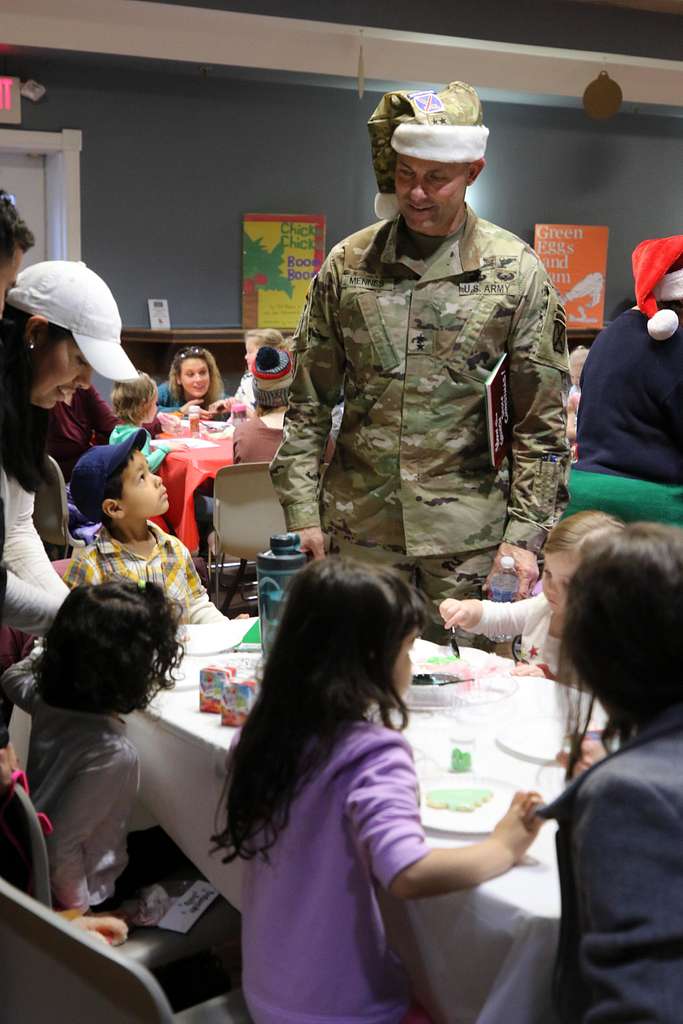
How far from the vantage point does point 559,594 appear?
2.32m

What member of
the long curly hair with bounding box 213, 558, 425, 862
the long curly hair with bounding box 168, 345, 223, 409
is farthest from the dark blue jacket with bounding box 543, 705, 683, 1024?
the long curly hair with bounding box 168, 345, 223, 409

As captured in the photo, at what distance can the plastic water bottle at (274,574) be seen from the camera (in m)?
2.09

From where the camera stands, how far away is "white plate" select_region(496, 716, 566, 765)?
1.77 meters

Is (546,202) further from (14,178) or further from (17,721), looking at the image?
(17,721)

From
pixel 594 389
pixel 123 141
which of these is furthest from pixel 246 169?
pixel 594 389

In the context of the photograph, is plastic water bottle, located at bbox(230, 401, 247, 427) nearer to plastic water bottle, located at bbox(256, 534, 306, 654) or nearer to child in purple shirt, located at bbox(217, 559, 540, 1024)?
plastic water bottle, located at bbox(256, 534, 306, 654)

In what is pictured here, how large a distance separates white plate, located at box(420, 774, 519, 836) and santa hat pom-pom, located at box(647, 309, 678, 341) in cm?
143

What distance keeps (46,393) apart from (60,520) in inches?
96.6

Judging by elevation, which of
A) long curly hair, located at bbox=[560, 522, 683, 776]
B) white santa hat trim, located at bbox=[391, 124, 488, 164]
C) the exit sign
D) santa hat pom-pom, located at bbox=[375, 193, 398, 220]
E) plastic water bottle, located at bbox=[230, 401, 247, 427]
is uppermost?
the exit sign

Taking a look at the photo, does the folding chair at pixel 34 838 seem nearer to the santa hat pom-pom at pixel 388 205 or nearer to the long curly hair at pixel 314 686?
the long curly hair at pixel 314 686

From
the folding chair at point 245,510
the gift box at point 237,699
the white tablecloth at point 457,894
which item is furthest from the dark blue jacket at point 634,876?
the folding chair at point 245,510

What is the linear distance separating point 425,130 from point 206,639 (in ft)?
4.00

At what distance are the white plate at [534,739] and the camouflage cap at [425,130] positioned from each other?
1.27 meters

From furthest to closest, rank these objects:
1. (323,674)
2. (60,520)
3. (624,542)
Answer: (60,520)
(323,674)
(624,542)
